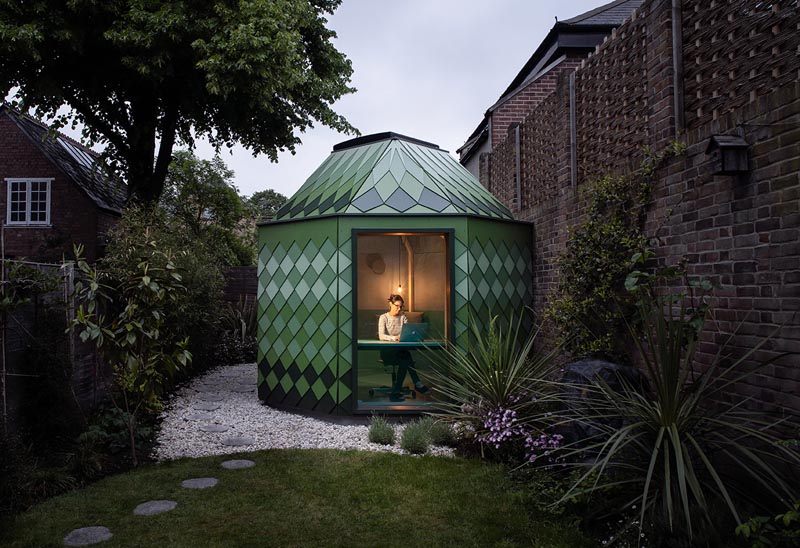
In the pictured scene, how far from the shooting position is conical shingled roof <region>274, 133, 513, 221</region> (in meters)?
5.70

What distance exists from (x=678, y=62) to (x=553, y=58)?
7.12 meters

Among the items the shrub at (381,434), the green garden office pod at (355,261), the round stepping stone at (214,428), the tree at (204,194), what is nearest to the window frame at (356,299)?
the green garden office pod at (355,261)

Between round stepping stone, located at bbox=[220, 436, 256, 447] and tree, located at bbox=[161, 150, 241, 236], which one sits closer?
round stepping stone, located at bbox=[220, 436, 256, 447]

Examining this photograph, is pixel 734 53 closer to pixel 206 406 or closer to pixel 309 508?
pixel 309 508

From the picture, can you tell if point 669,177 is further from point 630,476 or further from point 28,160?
point 28,160

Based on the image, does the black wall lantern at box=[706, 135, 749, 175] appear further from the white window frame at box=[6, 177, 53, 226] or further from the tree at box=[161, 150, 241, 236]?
the white window frame at box=[6, 177, 53, 226]

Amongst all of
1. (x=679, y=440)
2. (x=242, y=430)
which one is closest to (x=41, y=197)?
(x=242, y=430)

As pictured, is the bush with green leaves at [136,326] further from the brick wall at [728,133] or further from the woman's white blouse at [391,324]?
the brick wall at [728,133]

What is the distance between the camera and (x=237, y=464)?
14.1ft

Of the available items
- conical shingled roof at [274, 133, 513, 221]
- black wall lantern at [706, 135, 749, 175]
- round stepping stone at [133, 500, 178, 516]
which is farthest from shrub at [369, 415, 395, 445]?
black wall lantern at [706, 135, 749, 175]

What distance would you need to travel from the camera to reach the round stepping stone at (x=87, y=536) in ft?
9.48

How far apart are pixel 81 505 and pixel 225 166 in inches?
424

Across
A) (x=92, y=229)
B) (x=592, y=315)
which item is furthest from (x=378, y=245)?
(x=92, y=229)

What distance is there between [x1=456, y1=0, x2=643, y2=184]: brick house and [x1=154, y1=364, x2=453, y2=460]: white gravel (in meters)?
5.82
